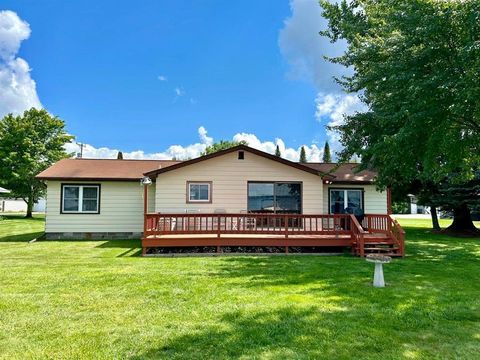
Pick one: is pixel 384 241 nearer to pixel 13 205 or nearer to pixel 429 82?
pixel 429 82

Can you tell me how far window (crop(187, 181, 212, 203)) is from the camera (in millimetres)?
12719

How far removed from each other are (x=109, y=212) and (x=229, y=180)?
5.44 metres

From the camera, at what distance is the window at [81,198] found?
14172 mm

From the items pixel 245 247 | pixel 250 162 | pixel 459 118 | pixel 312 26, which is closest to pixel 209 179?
pixel 250 162

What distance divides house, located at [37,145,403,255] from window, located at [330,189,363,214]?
0.04 meters

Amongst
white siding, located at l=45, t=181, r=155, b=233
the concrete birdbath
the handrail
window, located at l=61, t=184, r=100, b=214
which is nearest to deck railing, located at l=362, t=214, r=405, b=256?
the handrail

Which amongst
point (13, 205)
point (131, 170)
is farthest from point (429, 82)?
point (13, 205)

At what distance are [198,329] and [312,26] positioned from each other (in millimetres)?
17373

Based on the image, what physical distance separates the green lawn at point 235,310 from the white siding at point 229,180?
4047 millimetres

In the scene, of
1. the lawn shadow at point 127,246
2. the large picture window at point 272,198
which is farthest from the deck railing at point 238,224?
the large picture window at point 272,198

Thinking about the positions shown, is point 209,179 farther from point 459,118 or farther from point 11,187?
point 11,187

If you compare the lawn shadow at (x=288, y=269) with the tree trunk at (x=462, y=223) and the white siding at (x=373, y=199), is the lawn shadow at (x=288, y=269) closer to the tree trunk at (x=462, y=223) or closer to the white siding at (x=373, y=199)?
the white siding at (x=373, y=199)

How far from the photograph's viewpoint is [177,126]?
39219 mm

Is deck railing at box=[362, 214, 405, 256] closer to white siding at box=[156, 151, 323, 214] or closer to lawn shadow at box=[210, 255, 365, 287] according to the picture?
lawn shadow at box=[210, 255, 365, 287]
